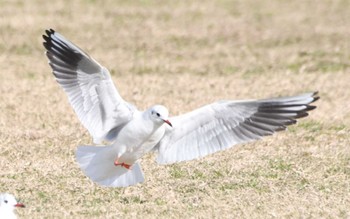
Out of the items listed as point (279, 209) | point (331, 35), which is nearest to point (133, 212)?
point (279, 209)

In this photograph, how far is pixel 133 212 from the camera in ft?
23.7

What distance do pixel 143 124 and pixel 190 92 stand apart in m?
5.39

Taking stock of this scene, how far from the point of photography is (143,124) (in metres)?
7.43

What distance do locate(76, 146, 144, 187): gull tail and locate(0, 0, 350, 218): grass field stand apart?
0.17m

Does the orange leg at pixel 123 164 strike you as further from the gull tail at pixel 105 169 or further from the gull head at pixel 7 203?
the gull head at pixel 7 203

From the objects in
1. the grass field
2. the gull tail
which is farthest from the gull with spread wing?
the grass field

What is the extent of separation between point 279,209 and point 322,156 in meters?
2.01

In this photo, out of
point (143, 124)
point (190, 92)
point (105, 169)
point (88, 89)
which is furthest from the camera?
point (190, 92)

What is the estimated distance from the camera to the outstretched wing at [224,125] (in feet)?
24.0

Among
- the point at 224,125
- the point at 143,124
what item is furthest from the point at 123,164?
the point at 224,125

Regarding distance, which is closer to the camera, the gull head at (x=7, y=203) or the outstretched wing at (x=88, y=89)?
the gull head at (x=7, y=203)

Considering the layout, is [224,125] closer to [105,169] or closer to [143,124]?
[143,124]

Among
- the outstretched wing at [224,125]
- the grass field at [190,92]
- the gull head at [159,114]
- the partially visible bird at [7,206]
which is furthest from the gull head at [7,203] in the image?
the outstretched wing at [224,125]

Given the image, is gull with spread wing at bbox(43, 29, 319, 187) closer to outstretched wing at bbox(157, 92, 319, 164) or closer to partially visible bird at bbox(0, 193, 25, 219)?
outstretched wing at bbox(157, 92, 319, 164)
